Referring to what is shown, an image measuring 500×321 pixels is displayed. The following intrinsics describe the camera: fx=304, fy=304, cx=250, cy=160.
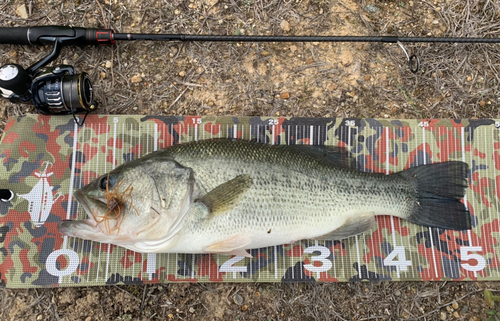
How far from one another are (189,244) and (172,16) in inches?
104

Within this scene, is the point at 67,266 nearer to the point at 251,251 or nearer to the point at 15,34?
the point at 251,251

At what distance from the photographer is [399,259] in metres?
3.28

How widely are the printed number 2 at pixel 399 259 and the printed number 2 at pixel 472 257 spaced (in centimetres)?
61

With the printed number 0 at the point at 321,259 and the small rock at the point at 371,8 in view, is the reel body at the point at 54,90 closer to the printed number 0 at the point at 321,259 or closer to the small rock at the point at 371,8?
the printed number 0 at the point at 321,259

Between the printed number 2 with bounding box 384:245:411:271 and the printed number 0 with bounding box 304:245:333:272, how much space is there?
2.06 ft

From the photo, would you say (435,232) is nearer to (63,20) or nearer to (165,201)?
(165,201)

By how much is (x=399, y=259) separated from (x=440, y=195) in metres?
0.81

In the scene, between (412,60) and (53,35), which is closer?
(53,35)

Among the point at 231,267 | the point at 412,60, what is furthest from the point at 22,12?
the point at 412,60

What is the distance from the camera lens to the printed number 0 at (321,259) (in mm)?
3240

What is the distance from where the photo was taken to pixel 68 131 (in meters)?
3.40

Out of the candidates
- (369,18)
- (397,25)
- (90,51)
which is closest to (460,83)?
(397,25)

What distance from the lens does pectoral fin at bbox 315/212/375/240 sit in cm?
302

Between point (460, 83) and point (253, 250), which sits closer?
point (253, 250)
